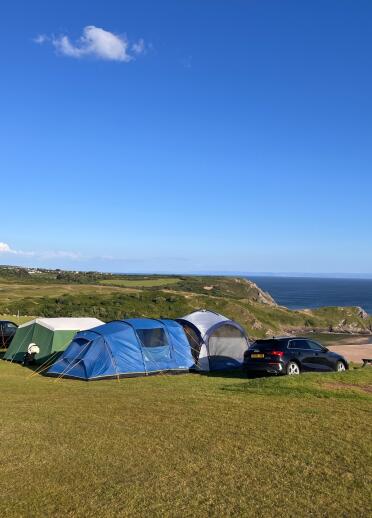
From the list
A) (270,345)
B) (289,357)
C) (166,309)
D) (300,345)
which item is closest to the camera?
(289,357)

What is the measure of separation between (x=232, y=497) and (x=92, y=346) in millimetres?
14761

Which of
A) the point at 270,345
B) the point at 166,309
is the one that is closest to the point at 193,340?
the point at 270,345

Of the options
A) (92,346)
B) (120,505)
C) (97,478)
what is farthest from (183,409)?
(92,346)

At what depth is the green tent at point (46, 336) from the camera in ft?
82.0

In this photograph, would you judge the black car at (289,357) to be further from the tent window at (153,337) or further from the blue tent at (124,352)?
the tent window at (153,337)

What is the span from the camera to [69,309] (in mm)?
61062

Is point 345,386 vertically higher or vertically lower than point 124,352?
higher

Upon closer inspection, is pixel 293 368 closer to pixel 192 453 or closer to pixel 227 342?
pixel 227 342

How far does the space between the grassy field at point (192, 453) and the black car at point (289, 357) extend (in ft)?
16.7

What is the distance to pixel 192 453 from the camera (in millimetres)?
8398

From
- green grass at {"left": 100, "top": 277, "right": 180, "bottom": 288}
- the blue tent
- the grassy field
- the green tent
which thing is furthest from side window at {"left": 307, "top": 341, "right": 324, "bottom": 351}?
green grass at {"left": 100, "top": 277, "right": 180, "bottom": 288}

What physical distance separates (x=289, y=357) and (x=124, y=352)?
21.3ft

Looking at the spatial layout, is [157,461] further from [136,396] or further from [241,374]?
[241,374]

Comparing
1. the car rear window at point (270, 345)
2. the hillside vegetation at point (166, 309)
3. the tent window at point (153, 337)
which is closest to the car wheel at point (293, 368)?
the car rear window at point (270, 345)
